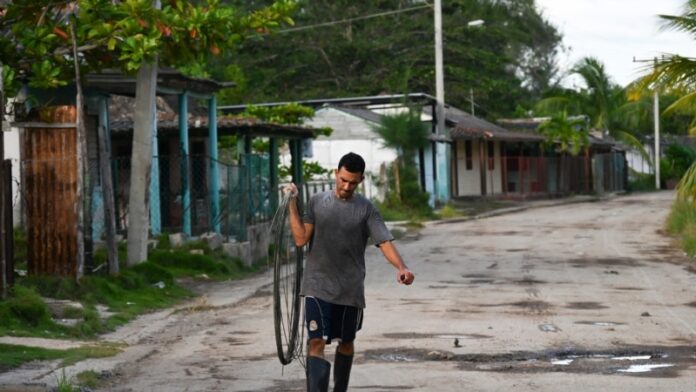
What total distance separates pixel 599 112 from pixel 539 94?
95.9 feet

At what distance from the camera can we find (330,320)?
361 inches

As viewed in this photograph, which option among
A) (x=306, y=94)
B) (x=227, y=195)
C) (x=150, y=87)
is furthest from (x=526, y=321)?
(x=306, y=94)

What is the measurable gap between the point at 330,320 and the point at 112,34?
6343 millimetres

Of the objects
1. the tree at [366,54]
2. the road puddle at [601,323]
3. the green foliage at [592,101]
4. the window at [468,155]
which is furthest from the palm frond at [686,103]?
the green foliage at [592,101]

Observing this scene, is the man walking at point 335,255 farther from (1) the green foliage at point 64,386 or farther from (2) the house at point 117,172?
(2) the house at point 117,172

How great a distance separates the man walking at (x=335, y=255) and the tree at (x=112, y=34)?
552 centimetres

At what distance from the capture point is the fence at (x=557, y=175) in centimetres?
6100

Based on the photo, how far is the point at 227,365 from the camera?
11531 millimetres

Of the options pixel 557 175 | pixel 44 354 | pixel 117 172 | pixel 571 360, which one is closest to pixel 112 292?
pixel 44 354

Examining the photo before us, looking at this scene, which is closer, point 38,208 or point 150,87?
point 38,208

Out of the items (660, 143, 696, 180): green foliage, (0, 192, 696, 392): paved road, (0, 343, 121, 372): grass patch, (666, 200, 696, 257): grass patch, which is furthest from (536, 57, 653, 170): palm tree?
(0, 343, 121, 372): grass patch

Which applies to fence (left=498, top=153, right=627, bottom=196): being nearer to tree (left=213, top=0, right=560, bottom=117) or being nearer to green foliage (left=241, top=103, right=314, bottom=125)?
tree (left=213, top=0, right=560, bottom=117)

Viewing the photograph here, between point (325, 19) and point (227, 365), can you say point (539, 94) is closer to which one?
point (325, 19)

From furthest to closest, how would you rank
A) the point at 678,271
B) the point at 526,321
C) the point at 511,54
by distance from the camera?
the point at 511,54 → the point at 678,271 → the point at 526,321
